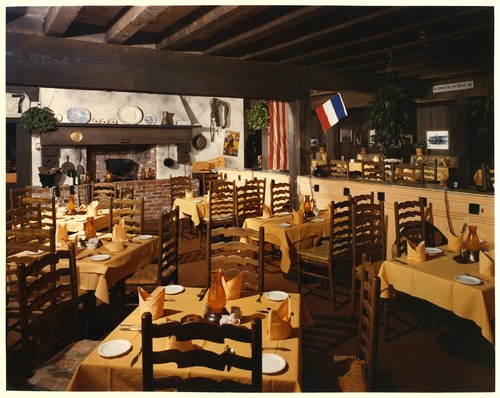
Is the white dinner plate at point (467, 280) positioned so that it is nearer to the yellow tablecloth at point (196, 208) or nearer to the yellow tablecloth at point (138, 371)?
the yellow tablecloth at point (138, 371)

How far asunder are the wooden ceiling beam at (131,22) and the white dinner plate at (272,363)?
273 cm

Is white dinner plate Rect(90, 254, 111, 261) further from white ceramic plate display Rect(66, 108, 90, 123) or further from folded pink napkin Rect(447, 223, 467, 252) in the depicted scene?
white ceramic plate display Rect(66, 108, 90, 123)

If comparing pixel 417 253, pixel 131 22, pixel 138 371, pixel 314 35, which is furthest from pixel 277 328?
pixel 314 35

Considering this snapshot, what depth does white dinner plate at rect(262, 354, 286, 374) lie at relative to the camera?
1584 millimetres

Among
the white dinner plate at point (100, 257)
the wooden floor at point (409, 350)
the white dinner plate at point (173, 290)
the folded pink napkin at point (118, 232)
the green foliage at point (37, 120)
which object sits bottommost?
the wooden floor at point (409, 350)

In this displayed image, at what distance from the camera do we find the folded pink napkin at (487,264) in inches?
103

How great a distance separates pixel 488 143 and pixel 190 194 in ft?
19.6

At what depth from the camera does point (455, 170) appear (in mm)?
8273

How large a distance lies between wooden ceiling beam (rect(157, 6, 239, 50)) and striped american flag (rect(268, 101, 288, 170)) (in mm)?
2954

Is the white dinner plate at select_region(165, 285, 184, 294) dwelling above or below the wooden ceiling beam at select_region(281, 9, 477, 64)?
below

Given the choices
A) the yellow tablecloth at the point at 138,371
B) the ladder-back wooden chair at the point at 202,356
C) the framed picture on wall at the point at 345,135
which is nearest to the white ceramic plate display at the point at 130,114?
the framed picture on wall at the point at 345,135

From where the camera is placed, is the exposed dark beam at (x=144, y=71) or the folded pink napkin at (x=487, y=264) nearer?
the folded pink napkin at (x=487, y=264)

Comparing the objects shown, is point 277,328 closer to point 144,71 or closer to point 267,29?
point 267,29

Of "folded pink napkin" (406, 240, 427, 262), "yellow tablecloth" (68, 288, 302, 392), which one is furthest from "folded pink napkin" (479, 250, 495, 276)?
"yellow tablecloth" (68, 288, 302, 392)
